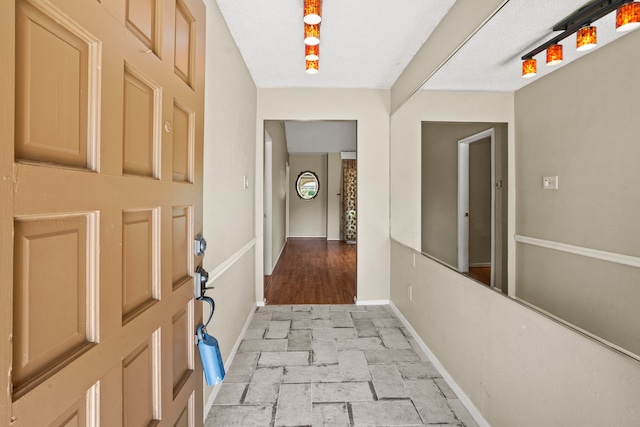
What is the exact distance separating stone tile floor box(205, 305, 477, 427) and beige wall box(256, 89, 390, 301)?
0.65 meters

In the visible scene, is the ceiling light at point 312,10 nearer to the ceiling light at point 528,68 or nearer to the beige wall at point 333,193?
the ceiling light at point 528,68

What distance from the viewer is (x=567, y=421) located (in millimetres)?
1182

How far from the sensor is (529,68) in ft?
4.40

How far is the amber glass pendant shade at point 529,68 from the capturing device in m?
1.31

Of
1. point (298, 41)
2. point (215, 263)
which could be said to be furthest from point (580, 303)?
point (298, 41)

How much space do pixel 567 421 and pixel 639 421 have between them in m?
0.30

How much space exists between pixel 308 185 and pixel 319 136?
78.5 inches

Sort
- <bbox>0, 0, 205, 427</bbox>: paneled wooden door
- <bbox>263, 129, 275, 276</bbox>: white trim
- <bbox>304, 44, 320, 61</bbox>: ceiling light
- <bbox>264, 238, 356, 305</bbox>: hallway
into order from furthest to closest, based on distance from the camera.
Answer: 1. <bbox>263, 129, 275, 276</bbox>: white trim
2. <bbox>264, 238, 356, 305</bbox>: hallway
3. <bbox>304, 44, 320, 61</bbox>: ceiling light
4. <bbox>0, 0, 205, 427</bbox>: paneled wooden door

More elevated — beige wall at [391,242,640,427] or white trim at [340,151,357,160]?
white trim at [340,151,357,160]

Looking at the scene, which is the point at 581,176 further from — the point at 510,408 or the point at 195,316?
the point at 195,316

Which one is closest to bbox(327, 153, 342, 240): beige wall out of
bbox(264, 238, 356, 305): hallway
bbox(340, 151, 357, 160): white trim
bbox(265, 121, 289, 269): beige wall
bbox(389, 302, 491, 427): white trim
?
bbox(340, 151, 357, 160): white trim

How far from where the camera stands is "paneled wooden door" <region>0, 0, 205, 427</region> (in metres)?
0.47

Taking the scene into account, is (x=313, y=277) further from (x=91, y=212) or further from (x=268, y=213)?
(x=91, y=212)

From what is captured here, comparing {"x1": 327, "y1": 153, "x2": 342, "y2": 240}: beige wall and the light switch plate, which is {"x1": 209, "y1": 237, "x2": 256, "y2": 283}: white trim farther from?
{"x1": 327, "y1": 153, "x2": 342, "y2": 240}: beige wall
